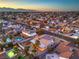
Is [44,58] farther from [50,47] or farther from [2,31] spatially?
[2,31]

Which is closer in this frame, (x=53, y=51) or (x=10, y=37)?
(x=53, y=51)

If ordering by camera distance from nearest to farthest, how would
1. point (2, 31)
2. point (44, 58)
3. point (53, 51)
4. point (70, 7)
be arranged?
1. point (44, 58)
2. point (53, 51)
3. point (2, 31)
4. point (70, 7)

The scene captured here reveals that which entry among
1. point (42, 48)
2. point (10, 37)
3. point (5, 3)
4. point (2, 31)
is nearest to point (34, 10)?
point (5, 3)

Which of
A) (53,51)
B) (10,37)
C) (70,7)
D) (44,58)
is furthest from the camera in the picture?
(70,7)

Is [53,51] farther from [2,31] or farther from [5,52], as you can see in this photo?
[2,31]

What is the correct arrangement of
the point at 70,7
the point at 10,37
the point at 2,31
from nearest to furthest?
the point at 10,37, the point at 2,31, the point at 70,7

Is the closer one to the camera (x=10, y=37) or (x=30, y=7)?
(x=10, y=37)

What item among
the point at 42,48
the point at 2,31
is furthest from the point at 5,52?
the point at 2,31

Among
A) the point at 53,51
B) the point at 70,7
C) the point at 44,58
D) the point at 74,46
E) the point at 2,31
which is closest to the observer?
the point at 44,58

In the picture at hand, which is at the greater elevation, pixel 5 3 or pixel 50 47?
pixel 5 3
